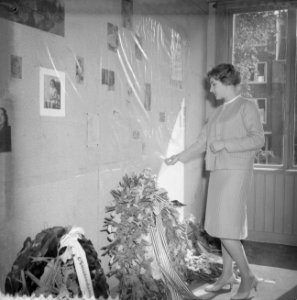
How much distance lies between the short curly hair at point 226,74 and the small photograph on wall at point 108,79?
21.0 inches

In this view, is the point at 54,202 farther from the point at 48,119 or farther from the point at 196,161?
the point at 196,161

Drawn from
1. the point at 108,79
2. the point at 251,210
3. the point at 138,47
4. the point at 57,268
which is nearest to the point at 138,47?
the point at 138,47

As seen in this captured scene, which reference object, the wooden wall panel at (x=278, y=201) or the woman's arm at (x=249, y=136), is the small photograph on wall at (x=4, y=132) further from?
the wooden wall panel at (x=278, y=201)

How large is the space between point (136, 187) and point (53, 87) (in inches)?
25.9

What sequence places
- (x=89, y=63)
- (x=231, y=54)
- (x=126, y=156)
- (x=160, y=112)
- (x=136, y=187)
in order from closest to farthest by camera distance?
1. (x=89, y=63)
2. (x=136, y=187)
3. (x=126, y=156)
4. (x=160, y=112)
5. (x=231, y=54)

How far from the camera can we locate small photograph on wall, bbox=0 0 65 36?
1456 millimetres

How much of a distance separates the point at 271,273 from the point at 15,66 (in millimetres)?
1934

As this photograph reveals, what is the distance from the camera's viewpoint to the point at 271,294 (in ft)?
7.63

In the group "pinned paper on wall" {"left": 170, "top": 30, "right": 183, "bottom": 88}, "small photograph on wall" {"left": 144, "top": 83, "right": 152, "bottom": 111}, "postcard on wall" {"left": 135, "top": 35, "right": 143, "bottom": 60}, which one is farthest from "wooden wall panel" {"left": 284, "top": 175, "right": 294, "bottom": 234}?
"postcard on wall" {"left": 135, "top": 35, "right": 143, "bottom": 60}

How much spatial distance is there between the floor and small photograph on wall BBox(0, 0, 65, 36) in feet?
4.89

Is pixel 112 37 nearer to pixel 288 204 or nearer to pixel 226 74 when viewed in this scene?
pixel 226 74

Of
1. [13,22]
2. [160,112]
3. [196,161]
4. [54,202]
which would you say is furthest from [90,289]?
[196,161]

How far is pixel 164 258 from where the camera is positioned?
2059 mm

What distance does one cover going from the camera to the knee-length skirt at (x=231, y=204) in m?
2.22
